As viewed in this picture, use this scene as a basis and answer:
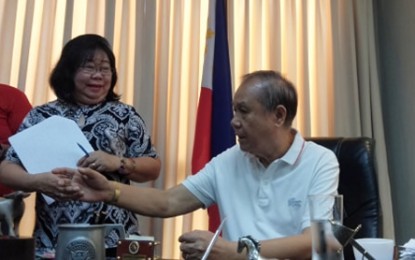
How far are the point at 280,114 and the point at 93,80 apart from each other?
27.5 inches

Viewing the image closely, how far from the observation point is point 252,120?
1.49 meters

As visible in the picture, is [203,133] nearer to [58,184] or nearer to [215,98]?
[215,98]

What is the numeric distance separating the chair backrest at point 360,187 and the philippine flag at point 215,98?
108 centimetres

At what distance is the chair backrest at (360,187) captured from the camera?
1579mm

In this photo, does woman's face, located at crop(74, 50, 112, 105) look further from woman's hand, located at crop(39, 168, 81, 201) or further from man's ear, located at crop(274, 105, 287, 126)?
man's ear, located at crop(274, 105, 287, 126)

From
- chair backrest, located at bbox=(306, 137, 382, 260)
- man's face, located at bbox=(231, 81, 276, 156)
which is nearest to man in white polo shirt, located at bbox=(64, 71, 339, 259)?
man's face, located at bbox=(231, 81, 276, 156)

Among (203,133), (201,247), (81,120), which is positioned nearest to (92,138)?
(81,120)

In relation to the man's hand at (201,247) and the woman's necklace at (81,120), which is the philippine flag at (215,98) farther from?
the man's hand at (201,247)

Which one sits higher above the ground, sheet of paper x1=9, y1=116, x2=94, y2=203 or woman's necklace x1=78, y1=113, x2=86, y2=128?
woman's necklace x1=78, y1=113, x2=86, y2=128

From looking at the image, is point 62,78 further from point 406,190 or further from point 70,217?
A: point 406,190

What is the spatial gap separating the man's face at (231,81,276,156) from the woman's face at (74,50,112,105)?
533 mm

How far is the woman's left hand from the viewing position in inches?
58.4

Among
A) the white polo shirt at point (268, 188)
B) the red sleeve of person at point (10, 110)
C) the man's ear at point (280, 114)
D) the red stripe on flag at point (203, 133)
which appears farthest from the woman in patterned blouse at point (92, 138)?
the red stripe on flag at point (203, 133)

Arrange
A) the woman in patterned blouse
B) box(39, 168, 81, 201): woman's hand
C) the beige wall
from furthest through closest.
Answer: the beige wall < the woman in patterned blouse < box(39, 168, 81, 201): woman's hand
